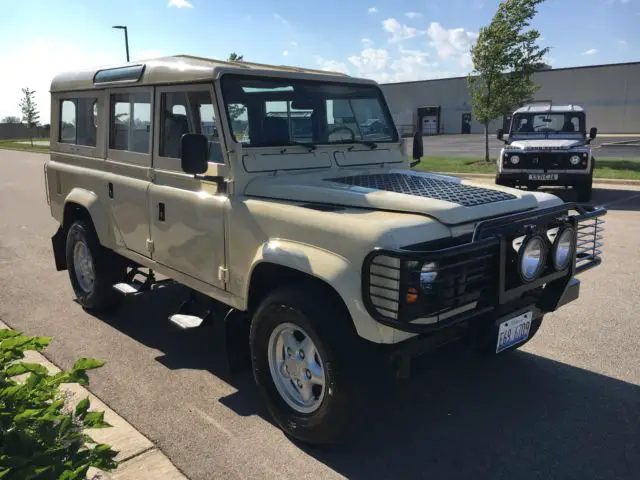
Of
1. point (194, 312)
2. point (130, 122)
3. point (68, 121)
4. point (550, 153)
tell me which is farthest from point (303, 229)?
point (550, 153)

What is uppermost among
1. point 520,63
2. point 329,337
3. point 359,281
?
point 520,63

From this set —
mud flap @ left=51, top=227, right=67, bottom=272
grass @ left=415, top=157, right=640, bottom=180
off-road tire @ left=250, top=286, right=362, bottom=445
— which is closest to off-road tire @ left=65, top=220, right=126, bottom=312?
mud flap @ left=51, top=227, right=67, bottom=272

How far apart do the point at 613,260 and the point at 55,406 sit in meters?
6.88

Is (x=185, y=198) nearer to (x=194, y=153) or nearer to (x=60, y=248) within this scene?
(x=194, y=153)

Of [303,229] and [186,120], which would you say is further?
Result: [186,120]

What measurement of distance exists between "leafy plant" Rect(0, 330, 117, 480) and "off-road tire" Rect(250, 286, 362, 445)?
1143mm

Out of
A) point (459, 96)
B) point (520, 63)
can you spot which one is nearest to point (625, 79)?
point (459, 96)

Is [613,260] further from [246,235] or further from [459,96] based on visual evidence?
[459,96]

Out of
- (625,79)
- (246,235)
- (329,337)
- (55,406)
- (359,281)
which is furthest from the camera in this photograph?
(625,79)

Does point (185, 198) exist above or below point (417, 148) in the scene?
below

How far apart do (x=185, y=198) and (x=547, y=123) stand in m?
11.1

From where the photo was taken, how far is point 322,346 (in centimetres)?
294

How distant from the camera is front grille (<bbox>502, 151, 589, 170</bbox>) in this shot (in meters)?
11.7

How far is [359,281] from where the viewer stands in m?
2.72
